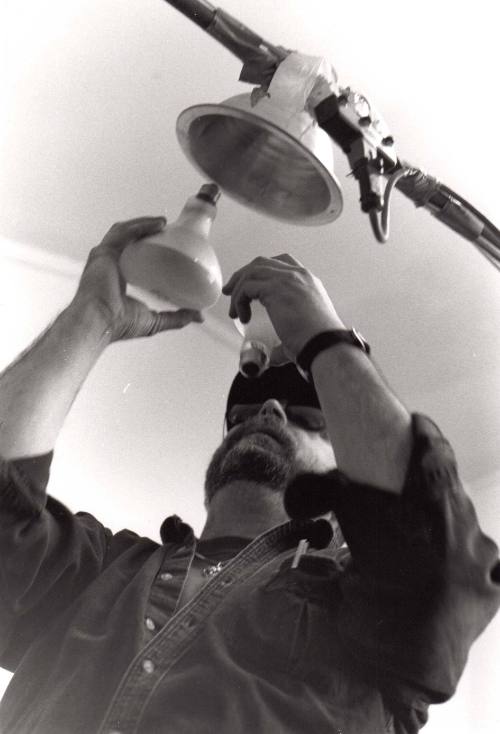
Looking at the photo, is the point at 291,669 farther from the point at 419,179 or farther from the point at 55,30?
the point at 55,30

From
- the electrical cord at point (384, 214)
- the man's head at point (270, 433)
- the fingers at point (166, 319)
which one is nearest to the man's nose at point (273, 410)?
the man's head at point (270, 433)

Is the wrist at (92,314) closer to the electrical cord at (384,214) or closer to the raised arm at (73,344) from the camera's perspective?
the raised arm at (73,344)

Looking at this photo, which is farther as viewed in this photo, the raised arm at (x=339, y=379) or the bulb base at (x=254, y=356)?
the bulb base at (x=254, y=356)

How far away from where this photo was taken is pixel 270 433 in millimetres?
715

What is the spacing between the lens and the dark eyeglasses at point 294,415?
2.20ft

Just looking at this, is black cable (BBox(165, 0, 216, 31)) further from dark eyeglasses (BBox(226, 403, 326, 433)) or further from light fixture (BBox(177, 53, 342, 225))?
dark eyeglasses (BBox(226, 403, 326, 433))

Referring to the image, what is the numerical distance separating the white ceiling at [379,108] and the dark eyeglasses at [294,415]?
74 millimetres

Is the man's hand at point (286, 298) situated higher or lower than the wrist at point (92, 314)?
higher

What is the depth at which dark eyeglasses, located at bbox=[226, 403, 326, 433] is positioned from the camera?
0.67 meters

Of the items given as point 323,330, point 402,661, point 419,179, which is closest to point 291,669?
point 402,661

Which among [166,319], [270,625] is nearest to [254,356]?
[166,319]

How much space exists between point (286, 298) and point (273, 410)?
7.9 inches

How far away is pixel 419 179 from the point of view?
0.58 metres

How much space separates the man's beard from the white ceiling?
0.10 meters
